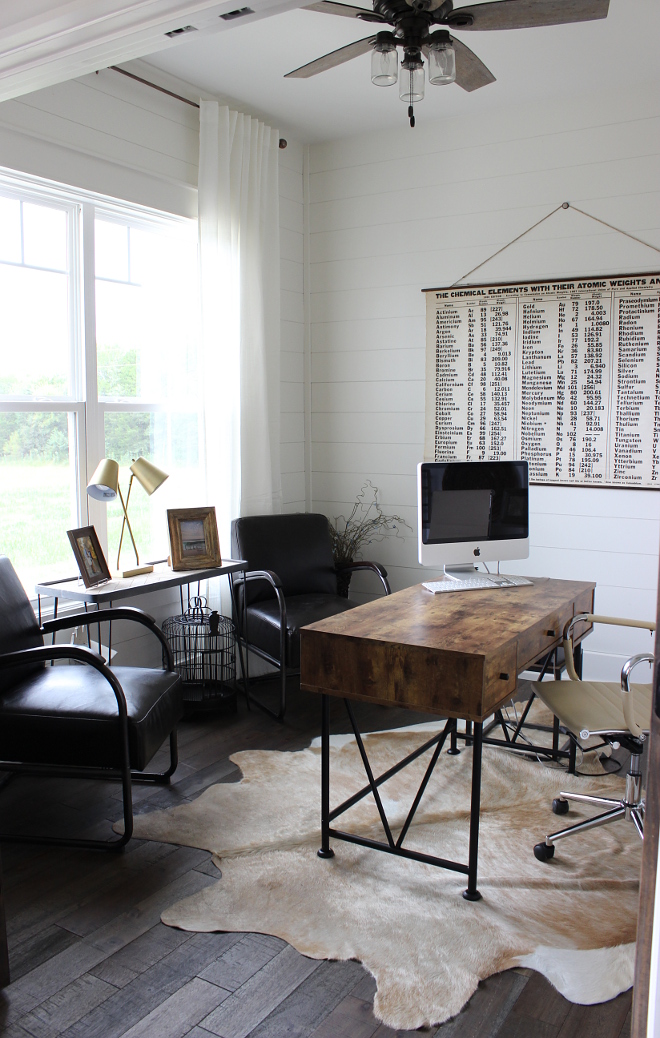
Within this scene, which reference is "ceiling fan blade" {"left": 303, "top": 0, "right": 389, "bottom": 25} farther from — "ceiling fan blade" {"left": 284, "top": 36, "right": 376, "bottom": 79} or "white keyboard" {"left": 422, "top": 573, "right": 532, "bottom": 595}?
"white keyboard" {"left": 422, "top": 573, "right": 532, "bottom": 595}

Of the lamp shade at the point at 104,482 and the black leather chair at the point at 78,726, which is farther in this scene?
the lamp shade at the point at 104,482

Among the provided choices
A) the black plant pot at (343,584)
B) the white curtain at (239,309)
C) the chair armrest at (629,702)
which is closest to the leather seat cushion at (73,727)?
the chair armrest at (629,702)

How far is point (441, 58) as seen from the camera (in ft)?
8.21

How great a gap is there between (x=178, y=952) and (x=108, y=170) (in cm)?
315

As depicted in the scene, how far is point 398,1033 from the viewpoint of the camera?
1.82 metres

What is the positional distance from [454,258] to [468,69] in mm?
1721

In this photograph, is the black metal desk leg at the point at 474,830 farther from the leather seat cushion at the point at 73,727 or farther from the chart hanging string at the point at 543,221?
the chart hanging string at the point at 543,221

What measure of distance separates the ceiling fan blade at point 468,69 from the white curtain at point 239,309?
5.23ft

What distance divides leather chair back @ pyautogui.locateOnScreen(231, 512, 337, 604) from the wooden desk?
1.40 metres

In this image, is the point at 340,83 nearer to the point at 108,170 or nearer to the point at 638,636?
the point at 108,170

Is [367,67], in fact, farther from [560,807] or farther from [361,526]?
[560,807]

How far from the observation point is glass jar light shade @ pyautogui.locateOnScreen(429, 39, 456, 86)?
97.7 inches

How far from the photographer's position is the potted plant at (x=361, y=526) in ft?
15.5

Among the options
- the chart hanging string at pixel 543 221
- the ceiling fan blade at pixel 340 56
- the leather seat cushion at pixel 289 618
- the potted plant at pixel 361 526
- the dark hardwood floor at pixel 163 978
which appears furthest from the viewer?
the potted plant at pixel 361 526
